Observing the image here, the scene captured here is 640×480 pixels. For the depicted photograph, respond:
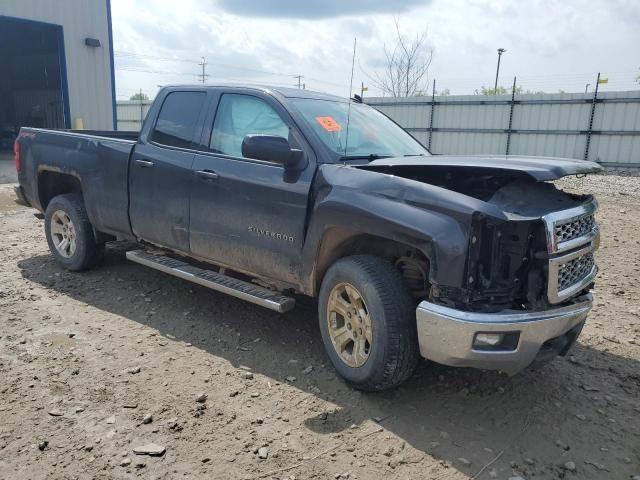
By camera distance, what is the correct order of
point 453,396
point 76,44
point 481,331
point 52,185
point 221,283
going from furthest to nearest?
point 76,44 < point 52,185 < point 221,283 < point 453,396 < point 481,331

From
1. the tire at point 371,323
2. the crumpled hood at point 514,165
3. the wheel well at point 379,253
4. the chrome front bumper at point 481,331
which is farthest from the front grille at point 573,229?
the tire at point 371,323

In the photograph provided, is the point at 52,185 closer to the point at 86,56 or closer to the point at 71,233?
the point at 71,233

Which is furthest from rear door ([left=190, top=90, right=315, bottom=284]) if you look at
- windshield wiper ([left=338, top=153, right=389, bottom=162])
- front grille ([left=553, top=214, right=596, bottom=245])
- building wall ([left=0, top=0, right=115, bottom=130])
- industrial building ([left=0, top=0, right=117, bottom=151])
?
building wall ([left=0, top=0, right=115, bottom=130])

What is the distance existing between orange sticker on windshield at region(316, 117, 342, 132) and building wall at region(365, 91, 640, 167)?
15311 mm

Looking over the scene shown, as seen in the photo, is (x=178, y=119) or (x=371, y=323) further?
(x=178, y=119)

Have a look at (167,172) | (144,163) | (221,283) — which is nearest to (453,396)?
(221,283)

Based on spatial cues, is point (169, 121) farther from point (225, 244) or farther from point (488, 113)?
point (488, 113)

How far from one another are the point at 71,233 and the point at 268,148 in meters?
3.22

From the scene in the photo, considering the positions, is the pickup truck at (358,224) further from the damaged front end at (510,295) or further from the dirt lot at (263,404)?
the dirt lot at (263,404)

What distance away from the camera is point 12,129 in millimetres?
22812

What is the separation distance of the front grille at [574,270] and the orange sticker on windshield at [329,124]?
1877 mm

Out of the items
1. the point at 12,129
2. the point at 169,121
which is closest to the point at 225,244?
the point at 169,121

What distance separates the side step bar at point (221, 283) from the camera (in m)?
3.86

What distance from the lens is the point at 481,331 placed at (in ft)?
9.41
